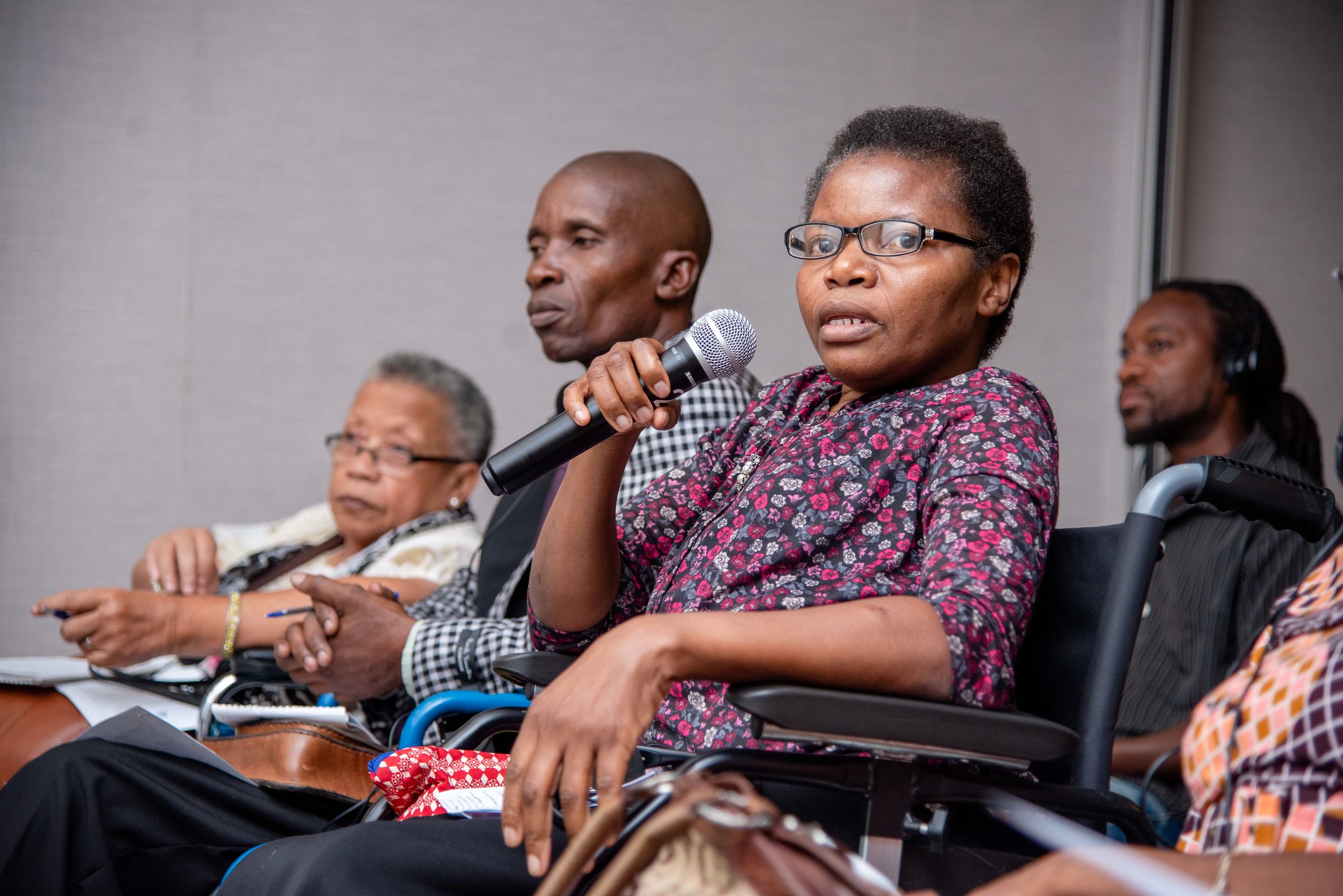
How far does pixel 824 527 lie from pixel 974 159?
49cm

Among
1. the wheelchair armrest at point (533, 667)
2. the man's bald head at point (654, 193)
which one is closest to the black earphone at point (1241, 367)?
the man's bald head at point (654, 193)

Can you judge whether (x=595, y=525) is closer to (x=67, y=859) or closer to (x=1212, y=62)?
(x=67, y=859)

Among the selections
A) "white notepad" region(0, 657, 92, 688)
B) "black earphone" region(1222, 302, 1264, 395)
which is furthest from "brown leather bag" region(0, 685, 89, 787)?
"black earphone" region(1222, 302, 1264, 395)

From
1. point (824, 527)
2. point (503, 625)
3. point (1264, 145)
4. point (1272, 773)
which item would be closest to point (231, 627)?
point (503, 625)

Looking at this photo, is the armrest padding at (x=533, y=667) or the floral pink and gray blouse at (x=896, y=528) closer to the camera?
the floral pink and gray blouse at (x=896, y=528)

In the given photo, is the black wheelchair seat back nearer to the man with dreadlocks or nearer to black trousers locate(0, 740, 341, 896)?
the man with dreadlocks

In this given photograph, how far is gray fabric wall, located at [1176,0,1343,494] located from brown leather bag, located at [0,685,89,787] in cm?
315

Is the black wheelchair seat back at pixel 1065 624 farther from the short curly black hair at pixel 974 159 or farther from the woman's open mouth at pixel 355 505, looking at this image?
the woman's open mouth at pixel 355 505

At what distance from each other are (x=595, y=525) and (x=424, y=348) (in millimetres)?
2135

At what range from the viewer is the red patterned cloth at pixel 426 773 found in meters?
1.13

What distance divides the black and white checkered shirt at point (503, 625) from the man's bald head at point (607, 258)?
0.37 m

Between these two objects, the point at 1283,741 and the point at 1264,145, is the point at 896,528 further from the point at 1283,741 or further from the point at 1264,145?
the point at 1264,145

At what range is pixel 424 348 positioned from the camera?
335 cm

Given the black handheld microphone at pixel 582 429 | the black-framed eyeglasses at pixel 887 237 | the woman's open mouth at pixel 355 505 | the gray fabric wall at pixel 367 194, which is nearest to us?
the black handheld microphone at pixel 582 429
